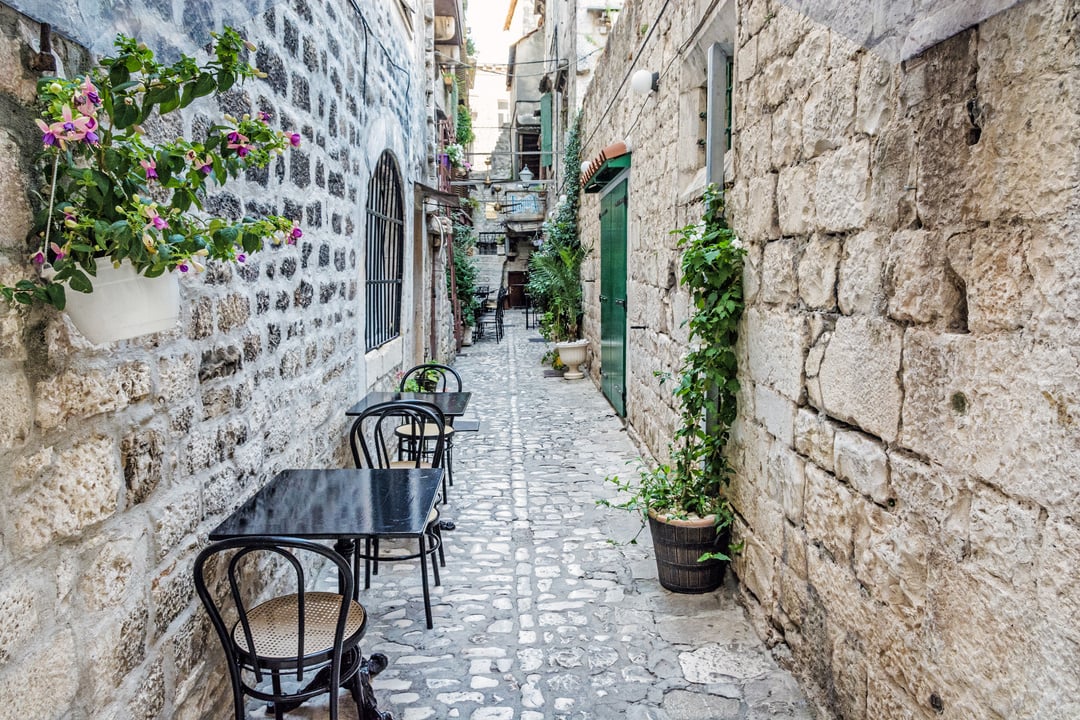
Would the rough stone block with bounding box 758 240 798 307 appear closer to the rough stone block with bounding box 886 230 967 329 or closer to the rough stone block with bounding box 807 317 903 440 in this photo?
the rough stone block with bounding box 807 317 903 440

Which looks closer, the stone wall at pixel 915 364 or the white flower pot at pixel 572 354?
the stone wall at pixel 915 364

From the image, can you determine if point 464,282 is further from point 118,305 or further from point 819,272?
point 118,305

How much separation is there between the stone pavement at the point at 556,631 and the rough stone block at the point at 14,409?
4.94 feet

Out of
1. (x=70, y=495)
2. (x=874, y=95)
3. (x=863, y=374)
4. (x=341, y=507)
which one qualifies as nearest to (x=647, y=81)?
(x=874, y=95)

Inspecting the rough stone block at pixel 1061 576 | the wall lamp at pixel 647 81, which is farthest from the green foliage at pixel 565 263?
the rough stone block at pixel 1061 576

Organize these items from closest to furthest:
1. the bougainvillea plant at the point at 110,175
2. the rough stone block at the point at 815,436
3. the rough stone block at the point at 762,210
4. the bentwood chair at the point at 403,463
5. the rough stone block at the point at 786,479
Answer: the bougainvillea plant at the point at 110,175, the rough stone block at the point at 815,436, the rough stone block at the point at 786,479, the rough stone block at the point at 762,210, the bentwood chair at the point at 403,463

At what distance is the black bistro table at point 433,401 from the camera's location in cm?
427

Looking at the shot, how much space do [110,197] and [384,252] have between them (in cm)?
450

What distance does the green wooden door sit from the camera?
22.5ft

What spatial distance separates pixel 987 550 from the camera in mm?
1539

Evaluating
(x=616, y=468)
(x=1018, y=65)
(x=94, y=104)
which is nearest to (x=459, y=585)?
(x=616, y=468)

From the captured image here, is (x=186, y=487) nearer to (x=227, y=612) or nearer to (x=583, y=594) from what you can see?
(x=227, y=612)

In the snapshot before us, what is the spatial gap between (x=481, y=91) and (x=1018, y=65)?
47.8 metres

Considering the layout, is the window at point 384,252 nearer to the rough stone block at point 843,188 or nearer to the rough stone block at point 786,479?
the rough stone block at point 786,479
